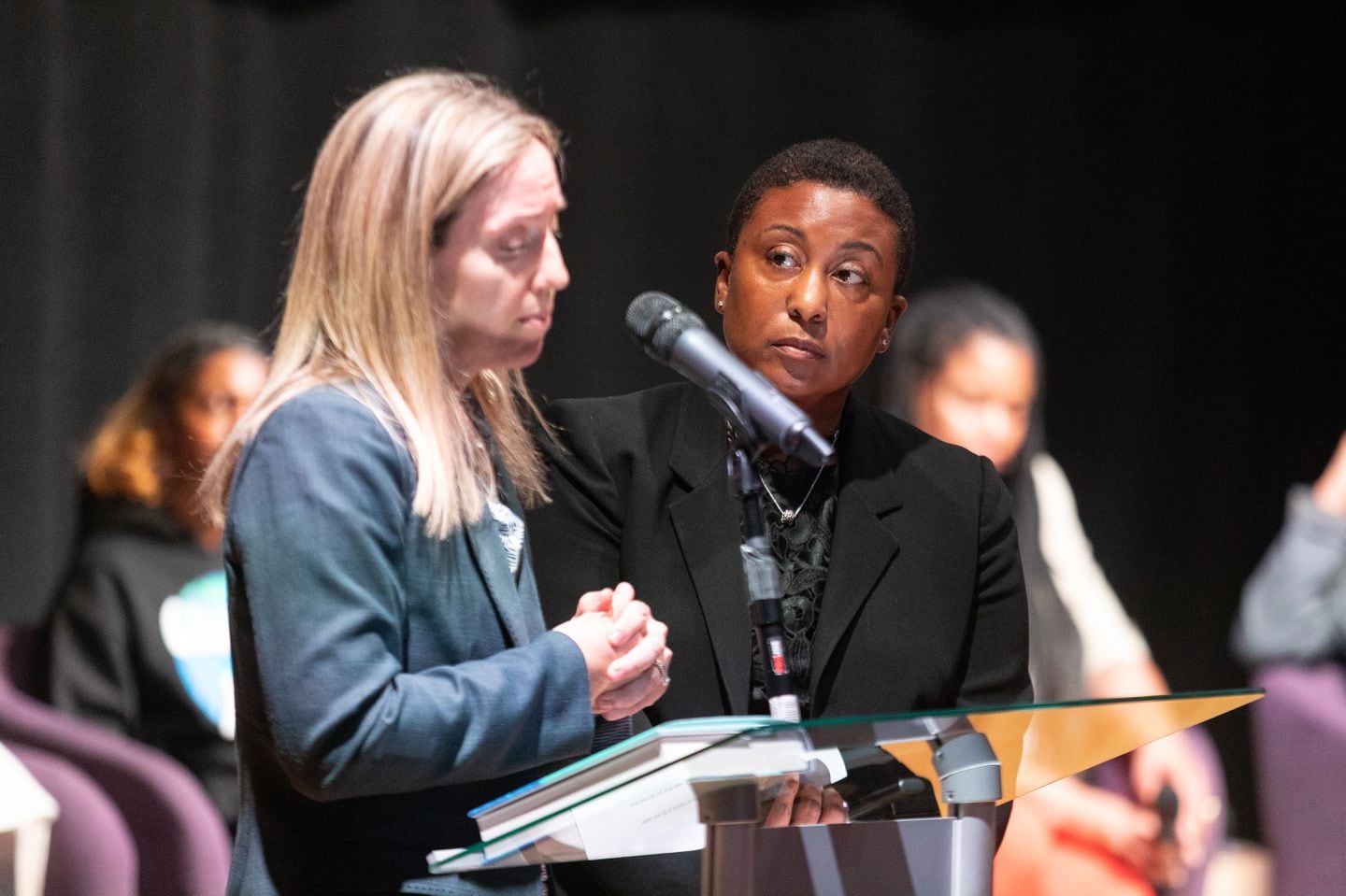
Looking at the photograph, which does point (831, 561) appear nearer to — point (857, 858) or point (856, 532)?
point (856, 532)

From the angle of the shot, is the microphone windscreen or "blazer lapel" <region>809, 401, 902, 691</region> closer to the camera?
the microphone windscreen

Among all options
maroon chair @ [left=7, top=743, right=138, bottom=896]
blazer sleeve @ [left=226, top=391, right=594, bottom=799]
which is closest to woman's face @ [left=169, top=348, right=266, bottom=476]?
maroon chair @ [left=7, top=743, right=138, bottom=896]

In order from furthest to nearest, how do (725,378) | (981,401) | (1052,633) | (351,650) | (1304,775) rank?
(981,401) → (1052,633) → (1304,775) → (725,378) → (351,650)

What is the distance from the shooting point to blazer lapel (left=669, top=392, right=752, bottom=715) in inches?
56.7

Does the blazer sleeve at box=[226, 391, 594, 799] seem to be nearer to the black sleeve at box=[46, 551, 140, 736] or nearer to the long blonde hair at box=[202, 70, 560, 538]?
the long blonde hair at box=[202, 70, 560, 538]

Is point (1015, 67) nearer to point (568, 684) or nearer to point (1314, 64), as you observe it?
point (1314, 64)

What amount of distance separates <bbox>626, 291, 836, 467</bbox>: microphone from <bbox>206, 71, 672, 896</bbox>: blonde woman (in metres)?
0.09

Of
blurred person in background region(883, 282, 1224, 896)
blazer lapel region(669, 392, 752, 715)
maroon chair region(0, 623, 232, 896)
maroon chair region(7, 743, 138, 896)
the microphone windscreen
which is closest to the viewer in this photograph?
the microphone windscreen

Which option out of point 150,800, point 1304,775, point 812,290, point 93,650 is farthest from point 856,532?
point 93,650

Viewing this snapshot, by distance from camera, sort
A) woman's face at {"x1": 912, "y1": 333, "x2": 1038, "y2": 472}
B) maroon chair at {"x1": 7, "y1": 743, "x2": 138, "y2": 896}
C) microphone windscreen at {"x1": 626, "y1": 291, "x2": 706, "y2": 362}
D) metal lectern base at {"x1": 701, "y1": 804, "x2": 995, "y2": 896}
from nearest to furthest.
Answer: metal lectern base at {"x1": 701, "y1": 804, "x2": 995, "y2": 896}
microphone windscreen at {"x1": 626, "y1": 291, "x2": 706, "y2": 362}
maroon chair at {"x1": 7, "y1": 743, "x2": 138, "y2": 896}
woman's face at {"x1": 912, "y1": 333, "x2": 1038, "y2": 472}

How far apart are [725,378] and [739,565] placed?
0.33 metres

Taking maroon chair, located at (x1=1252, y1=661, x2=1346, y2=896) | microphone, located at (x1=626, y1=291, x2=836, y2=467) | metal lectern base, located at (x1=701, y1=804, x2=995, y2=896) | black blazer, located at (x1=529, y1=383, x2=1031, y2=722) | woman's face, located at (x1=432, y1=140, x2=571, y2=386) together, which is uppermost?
woman's face, located at (x1=432, y1=140, x2=571, y2=386)

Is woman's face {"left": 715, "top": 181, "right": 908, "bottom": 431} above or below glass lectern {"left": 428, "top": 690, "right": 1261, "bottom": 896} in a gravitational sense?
above

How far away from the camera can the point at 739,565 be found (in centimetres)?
148
